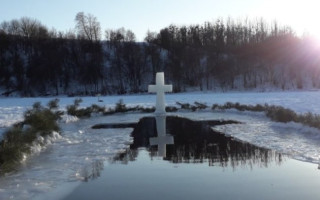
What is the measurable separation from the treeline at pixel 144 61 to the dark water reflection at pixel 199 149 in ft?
175

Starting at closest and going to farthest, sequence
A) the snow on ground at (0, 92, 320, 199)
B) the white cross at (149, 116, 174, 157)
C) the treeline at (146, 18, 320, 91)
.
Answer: the snow on ground at (0, 92, 320, 199)
the white cross at (149, 116, 174, 157)
the treeline at (146, 18, 320, 91)

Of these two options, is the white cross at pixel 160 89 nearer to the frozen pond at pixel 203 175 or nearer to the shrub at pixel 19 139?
the shrub at pixel 19 139

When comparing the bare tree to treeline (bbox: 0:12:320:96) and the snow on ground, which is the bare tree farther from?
the snow on ground

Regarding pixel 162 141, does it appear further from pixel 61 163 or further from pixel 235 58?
pixel 235 58

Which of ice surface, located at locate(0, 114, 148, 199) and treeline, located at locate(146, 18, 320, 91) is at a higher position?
treeline, located at locate(146, 18, 320, 91)

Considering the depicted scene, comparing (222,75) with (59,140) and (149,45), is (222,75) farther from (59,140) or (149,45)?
(59,140)

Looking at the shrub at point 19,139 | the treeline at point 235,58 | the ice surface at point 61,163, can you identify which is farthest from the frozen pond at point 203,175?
the treeline at point 235,58

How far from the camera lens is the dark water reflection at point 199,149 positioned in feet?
31.3

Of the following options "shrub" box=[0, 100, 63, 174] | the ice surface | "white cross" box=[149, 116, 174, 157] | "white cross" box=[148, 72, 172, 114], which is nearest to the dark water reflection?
"white cross" box=[149, 116, 174, 157]

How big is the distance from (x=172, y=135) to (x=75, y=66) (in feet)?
218

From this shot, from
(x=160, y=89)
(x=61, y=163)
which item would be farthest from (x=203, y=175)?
(x=160, y=89)

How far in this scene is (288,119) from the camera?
1739cm

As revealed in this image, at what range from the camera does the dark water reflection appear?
954cm

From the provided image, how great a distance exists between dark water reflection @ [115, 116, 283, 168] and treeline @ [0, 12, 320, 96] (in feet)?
175
